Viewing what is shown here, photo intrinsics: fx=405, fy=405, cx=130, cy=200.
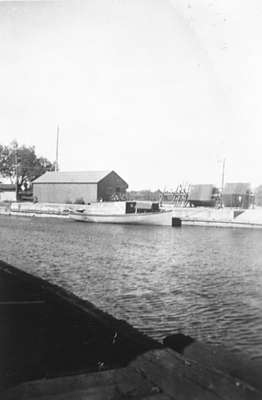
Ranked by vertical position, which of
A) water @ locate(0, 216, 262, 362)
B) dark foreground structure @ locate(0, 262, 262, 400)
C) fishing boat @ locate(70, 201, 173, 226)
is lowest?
water @ locate(0, 216, 262, 362)

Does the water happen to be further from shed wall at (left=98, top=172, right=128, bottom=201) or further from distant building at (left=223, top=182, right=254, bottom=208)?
shed wall at (left=98, top=172, right=128, bottom=201)

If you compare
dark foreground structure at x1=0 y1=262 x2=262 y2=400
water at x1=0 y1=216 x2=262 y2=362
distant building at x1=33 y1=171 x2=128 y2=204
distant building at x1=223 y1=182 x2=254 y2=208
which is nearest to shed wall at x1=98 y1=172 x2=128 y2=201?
distant building at x1=33 y1=171 x2=128 y2=204

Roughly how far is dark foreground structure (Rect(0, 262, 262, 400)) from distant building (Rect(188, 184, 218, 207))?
52.7 m

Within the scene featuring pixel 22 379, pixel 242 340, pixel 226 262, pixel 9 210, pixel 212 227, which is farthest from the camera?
pixel 9 210

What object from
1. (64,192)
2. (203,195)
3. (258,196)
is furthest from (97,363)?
(64,192)

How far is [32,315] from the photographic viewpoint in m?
5.42

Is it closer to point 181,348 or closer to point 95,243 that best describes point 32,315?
point 181,348

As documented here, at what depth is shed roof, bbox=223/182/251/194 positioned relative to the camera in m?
50.8

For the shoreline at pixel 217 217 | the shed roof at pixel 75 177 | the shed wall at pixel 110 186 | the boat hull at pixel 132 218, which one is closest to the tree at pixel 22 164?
the shed roof at pixel 75 177

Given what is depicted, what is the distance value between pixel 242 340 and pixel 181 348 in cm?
506

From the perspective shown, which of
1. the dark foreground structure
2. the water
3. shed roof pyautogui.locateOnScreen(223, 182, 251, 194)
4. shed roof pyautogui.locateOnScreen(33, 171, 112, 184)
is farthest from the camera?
shed roof pyautogui.locateOnScreen(33, 171, 112, 184)

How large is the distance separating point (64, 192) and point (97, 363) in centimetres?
6455

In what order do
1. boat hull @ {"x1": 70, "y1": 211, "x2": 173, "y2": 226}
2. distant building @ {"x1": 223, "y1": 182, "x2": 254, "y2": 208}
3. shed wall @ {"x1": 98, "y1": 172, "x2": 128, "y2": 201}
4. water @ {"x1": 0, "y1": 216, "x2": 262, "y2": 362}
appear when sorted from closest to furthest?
water @ {"x1": 0, "y1": 216, "x2": 262, "y2": 362} < boat hull @ {"x1": 70, "y1": 211, "x2": 173, "y2": 226} < distant building @ {"x1": 223, "y1": 182, "x2": 254, "y2": 208} < shed wall @ {"x1": 98, "y1": 172, "x2": 128, "y2": 201}

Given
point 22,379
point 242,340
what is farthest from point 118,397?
point 242,340
